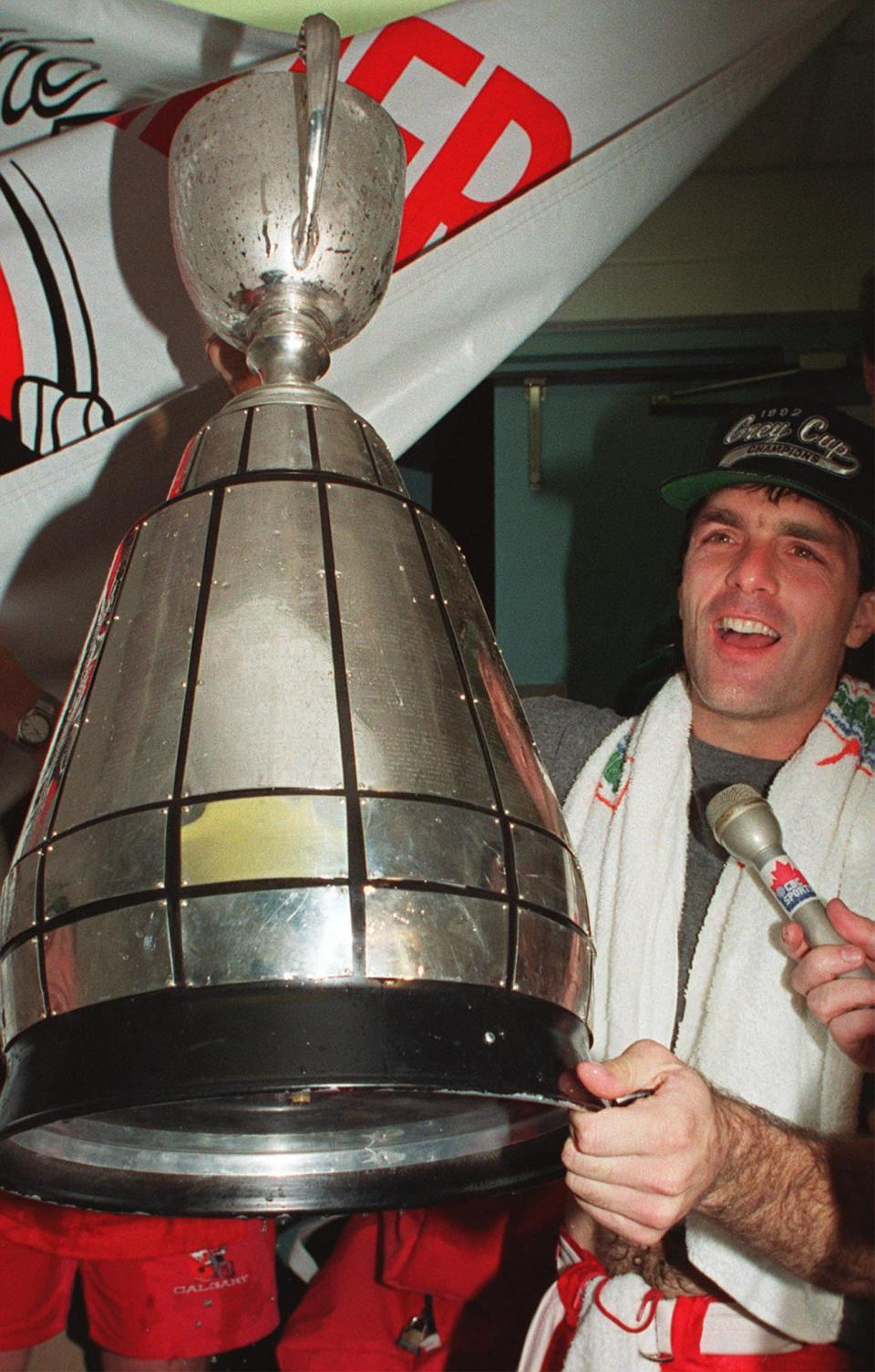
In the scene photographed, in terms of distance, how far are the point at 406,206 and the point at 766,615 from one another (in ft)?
2.13

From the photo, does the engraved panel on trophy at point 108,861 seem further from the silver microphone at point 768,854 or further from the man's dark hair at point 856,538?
the man's dark hair at point 856,538

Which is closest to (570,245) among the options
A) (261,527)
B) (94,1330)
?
(261,527)

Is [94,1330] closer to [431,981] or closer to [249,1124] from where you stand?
[249,1124]

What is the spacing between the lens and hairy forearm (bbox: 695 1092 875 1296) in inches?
31.7

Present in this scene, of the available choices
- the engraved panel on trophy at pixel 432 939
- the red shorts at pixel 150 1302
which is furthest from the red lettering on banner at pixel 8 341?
the red shorts at pixel 150 1302

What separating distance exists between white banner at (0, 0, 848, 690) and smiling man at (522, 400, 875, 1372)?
0.46 m

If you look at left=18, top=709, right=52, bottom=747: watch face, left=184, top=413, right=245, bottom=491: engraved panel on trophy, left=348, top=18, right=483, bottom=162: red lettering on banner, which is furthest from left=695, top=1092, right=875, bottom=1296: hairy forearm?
left=348, top=18, right=483, bottom=162: red lettering on banner

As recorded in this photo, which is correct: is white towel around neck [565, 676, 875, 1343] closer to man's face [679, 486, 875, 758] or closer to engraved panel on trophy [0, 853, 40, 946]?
man's face [679, 486, 875, 758]

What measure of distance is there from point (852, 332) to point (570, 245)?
1.59 m

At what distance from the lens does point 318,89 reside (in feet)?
1.69

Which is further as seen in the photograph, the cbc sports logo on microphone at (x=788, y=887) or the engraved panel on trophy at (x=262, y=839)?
the cbc sports logo on microphone at (x=788, y=887)

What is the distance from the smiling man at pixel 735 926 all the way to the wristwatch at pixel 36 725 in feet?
1.79

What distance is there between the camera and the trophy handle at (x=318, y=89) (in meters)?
0.52

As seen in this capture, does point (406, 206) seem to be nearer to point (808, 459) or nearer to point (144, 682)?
point (808, 459)
